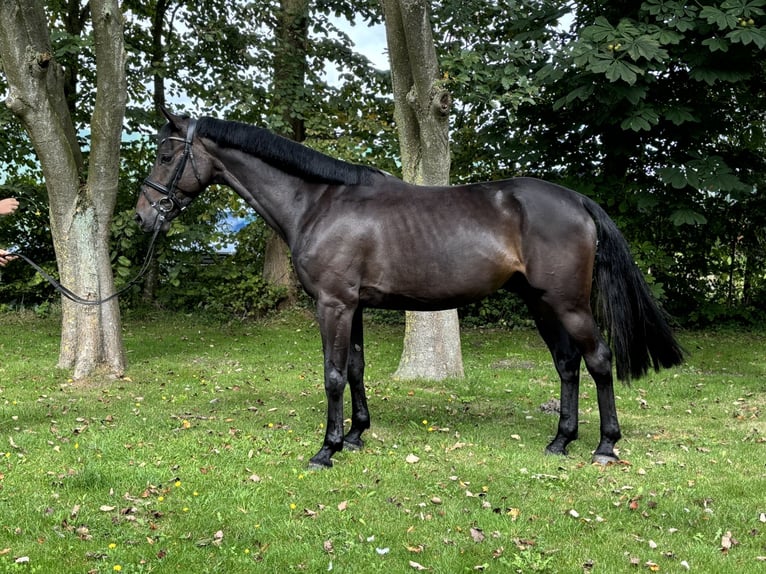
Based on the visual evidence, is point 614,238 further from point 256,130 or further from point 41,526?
point 41,526

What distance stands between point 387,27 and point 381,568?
23.4ft

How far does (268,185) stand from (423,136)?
3.60 meters

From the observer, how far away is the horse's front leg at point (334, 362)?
5734 millimetres

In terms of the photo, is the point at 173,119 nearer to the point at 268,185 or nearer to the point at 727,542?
the point at 268,185

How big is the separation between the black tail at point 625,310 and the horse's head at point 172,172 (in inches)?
123

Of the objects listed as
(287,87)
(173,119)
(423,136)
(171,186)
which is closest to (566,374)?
(171,186)

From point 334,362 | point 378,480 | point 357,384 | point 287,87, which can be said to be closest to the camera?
point 378,480

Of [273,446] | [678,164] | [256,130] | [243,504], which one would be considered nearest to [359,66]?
[678,164]

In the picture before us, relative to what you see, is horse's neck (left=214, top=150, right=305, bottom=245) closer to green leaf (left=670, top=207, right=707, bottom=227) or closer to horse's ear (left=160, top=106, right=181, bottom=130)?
horse's ear (left=160, top=106, right=181, bottom=130)

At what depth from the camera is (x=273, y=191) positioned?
5.98 meters

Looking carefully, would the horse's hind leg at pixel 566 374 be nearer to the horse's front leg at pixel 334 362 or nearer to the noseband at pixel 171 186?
the horse's front leg at pixel 334 362

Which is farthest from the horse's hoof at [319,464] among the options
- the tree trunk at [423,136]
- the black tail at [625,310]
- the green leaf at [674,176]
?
the green leaf at [674,176]

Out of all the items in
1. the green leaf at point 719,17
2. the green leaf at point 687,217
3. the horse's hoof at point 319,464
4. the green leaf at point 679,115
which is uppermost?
the green leaf at point 719,17

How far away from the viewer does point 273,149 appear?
594 centimetres
